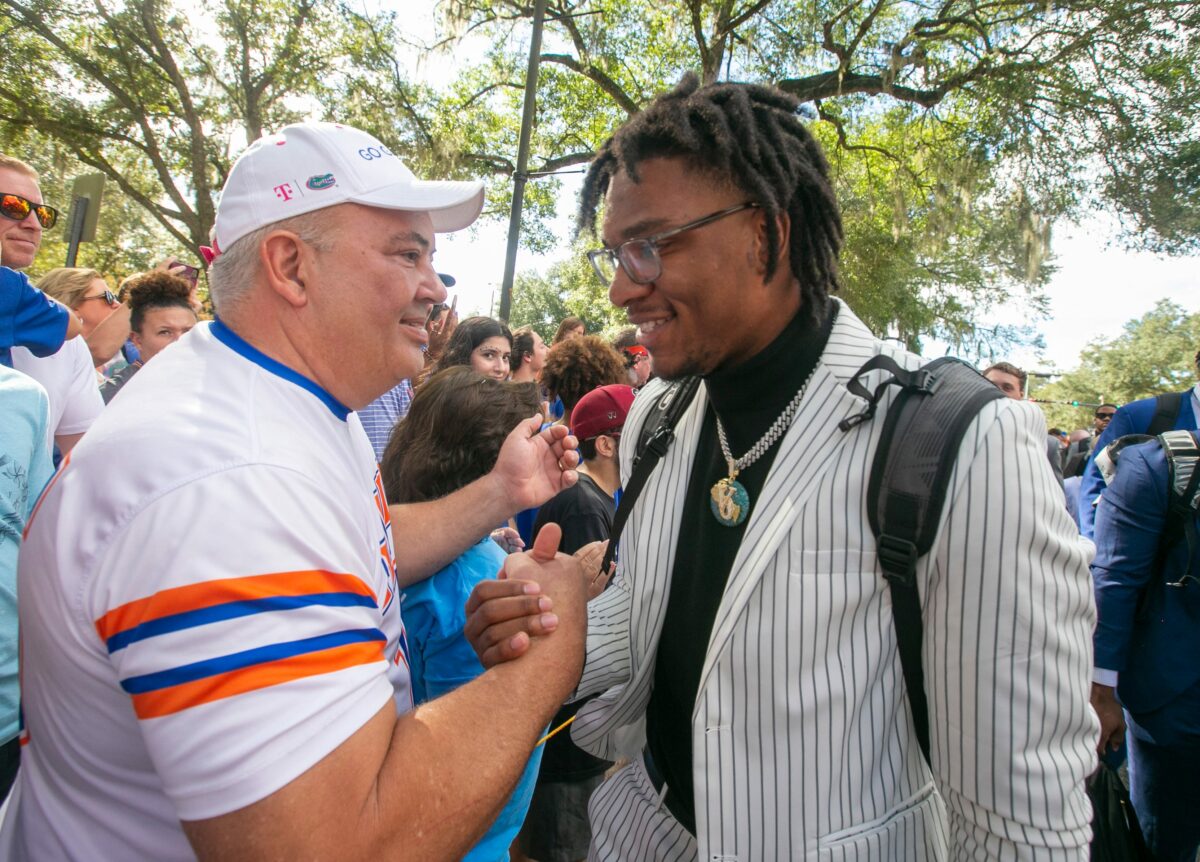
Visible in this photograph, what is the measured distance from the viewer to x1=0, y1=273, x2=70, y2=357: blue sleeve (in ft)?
8.61

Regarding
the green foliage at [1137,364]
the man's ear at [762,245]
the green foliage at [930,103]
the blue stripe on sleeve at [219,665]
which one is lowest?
the green foliage at [1137,364]

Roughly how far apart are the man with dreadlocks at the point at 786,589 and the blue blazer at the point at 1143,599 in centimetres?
167

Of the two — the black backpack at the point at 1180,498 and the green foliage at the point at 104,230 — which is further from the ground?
the green foliage at the point at 104,230

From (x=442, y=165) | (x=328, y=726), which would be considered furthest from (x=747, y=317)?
(x=442, y=165)

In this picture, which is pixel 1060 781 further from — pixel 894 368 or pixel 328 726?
pixel 328 726

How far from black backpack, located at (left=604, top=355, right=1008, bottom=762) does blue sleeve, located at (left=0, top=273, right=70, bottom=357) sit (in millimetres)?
2924

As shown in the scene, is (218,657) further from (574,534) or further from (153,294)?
(153,294)

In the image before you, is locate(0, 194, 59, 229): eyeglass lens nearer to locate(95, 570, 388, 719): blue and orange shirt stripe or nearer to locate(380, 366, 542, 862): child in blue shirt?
locate(380, 366, 542, 862): child in blue shirt

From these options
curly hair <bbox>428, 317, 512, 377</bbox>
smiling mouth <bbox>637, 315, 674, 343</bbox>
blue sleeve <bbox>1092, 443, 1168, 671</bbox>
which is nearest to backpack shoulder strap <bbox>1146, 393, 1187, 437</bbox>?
blue sleeve <bbox>1092, 443, 1168, 671</bbox>

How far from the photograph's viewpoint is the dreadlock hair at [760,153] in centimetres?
168

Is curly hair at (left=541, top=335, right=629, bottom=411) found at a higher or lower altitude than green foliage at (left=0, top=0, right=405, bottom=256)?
lower

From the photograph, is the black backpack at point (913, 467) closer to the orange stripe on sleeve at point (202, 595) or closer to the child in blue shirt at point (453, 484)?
the orange stripe on sleeve at point (202, 595)

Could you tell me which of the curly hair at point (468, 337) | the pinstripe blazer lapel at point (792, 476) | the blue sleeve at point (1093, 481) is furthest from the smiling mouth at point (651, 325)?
the curly hair at point (468, 337)

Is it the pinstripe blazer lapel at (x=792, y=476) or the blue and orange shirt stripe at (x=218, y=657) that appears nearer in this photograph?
the blue and orange shirt stripe at (x=218, y=657)
